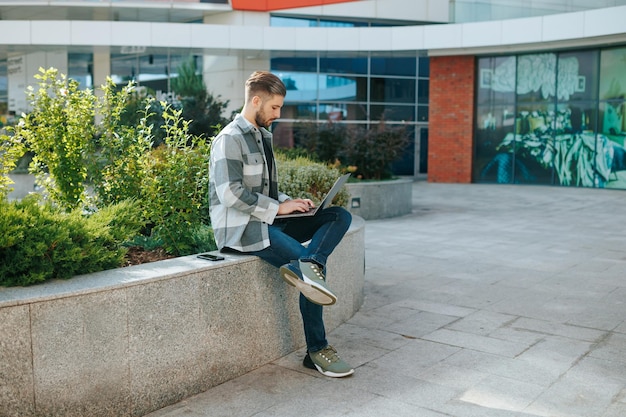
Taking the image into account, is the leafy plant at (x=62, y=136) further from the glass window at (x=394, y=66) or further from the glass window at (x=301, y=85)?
the glass window at (x=394, y=66)

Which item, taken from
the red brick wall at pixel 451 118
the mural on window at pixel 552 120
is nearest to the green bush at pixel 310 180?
the mural on window at pixel 552 120

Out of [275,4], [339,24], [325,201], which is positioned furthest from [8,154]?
[339,24]

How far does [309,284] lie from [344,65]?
2157 cm

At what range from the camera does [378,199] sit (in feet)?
45.2

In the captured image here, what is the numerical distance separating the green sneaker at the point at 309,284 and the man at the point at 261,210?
1 centimetres

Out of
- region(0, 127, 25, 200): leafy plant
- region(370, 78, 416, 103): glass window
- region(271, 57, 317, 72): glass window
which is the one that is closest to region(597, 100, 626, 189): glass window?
region(370, 78, 416, 103): glass window

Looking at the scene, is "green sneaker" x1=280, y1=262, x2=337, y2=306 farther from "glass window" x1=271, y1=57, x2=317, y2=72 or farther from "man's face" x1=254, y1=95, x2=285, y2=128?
"glass window" x1=271, y1=57, x2=317, y2=72

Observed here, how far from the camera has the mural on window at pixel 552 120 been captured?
20781 millimetres

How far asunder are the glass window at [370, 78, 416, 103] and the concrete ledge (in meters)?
21.1

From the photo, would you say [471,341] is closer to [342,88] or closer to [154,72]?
[342,88]

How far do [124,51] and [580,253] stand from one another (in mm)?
17599

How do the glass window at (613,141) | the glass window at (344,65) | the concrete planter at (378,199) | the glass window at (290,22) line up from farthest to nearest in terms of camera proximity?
the glass window at (344,65) → the glass window at (290,22) → the glass window at (613,141) → the concrete planter at (378,199)

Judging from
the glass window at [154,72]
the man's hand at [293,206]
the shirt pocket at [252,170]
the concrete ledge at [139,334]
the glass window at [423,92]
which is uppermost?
the glass window at [154,72]

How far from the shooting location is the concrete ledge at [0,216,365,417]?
3547mm
